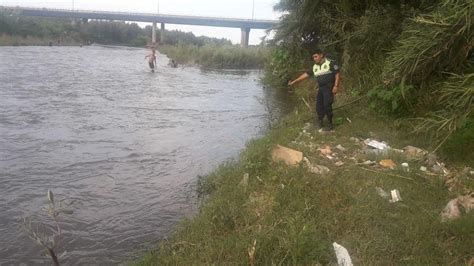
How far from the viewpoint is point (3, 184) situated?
677 cm

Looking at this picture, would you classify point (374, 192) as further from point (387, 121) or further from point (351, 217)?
point (387, 121)

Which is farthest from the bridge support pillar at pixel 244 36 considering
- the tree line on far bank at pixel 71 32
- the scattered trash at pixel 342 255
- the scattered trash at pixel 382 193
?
the scattered trash at pixel 342 255

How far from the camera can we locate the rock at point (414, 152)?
6652 mm

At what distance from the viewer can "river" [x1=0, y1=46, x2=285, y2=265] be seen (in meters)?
5.42

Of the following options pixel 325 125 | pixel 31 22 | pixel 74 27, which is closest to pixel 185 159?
pixel 325 125

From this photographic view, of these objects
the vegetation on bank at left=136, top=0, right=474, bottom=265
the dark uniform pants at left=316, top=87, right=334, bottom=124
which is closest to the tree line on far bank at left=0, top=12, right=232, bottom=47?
the dark uniform pants at left=316, top=87, right=334, bottom=124

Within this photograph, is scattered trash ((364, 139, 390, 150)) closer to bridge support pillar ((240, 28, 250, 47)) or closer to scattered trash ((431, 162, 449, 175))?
scattered trash ((431, 162, 449, 175))

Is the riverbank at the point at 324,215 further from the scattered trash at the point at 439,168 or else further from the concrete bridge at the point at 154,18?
the concrete bridge at the point at 154,18

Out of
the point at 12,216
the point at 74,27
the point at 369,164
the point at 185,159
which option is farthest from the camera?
the point at 74,27

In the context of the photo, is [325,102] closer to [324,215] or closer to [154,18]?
[324,215]

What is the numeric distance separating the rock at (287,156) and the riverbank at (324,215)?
0.17 meters

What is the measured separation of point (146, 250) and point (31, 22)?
57141 mm

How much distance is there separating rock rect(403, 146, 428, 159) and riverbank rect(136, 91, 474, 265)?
11 centimetres

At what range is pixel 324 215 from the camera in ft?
16.1
